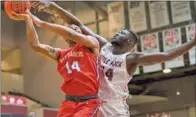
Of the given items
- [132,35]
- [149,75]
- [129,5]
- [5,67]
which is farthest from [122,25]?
[132,35]

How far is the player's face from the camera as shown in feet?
12.9

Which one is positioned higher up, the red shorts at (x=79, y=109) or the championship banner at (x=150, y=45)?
the championship banner at (x=150, y=45)

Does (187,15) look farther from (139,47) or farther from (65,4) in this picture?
(65,4)

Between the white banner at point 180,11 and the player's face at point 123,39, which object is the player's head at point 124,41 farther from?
the white banner at point 180,11

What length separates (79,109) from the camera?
3.51 m

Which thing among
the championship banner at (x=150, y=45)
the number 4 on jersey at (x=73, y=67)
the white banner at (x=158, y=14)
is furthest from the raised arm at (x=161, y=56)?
the white banner at (x=158, y=14)

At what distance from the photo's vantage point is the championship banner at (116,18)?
39.1 ft

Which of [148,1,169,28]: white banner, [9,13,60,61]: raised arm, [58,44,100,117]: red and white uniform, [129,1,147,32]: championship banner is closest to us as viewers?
[58,44,100,117]: red and white uniform

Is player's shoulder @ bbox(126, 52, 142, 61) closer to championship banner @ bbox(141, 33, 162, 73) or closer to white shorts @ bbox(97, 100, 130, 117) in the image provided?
white shorts @ bbox(97, 100, 130, 117)

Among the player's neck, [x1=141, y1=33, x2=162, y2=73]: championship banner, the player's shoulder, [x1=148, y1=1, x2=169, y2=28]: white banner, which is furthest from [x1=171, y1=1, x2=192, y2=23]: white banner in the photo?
the player's shoulder

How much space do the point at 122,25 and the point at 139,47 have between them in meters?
0.85

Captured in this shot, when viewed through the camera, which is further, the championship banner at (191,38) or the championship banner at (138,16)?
the championship banner at (138,16)

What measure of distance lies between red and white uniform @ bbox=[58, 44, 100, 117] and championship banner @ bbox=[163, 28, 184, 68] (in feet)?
24.3

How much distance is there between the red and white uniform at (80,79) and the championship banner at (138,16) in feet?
26.5
